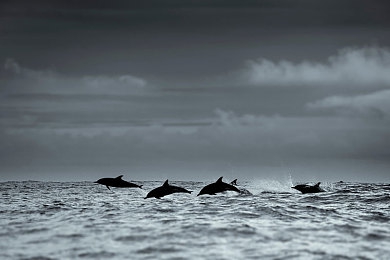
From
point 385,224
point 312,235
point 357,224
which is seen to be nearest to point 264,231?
point 312,235

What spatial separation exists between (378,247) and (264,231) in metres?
3.13

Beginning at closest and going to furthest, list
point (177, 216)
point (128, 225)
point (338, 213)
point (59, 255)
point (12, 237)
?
point (59, 255) → point (12, 237) → point (128, 225) → point (177, 216) → point (338, 213)

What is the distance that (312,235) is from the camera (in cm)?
1305

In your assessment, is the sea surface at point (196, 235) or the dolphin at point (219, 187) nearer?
the sea surface at point (196, 235)

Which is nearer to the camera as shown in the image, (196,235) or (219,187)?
(196,235)

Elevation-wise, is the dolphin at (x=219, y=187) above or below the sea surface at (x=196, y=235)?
above

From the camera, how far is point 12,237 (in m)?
12.7

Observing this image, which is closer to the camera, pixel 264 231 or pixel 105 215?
pixel 264 231

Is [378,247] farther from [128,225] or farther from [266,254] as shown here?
[128,225]

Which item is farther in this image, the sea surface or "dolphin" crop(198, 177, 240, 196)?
"dolphin" crop(198, 177, 240, 196)

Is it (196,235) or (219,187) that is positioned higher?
(219,187)

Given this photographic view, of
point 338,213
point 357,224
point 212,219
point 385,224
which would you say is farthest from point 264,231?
point 338,213

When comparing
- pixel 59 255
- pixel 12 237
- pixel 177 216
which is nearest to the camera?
pixel 59 255

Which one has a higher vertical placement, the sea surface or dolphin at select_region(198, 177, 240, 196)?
dolphin at select_region(198, 177, 240, 196)
